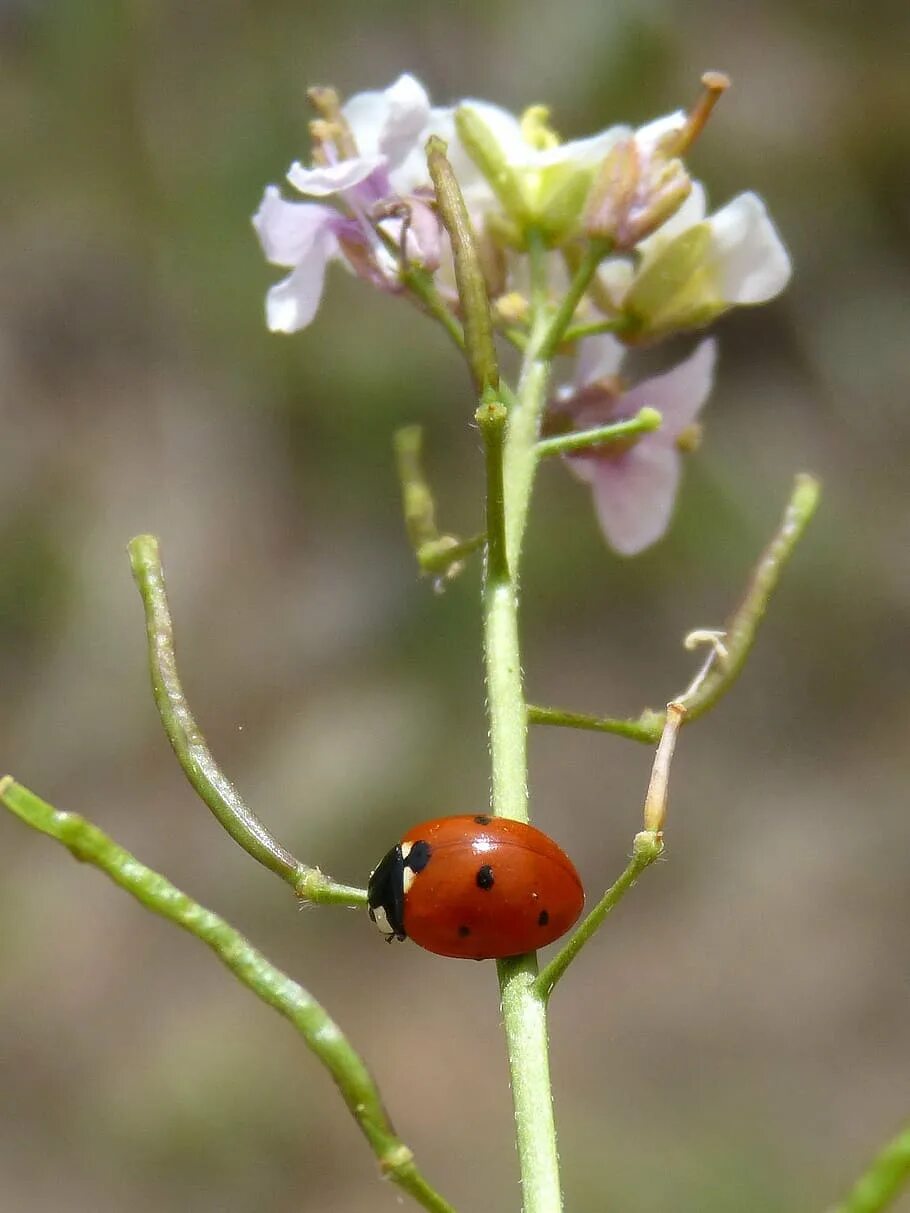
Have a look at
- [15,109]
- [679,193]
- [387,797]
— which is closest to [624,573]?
[387,797]

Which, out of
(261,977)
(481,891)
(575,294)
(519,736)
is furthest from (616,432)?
(261,977)

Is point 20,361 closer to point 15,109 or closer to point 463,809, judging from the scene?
point 15,109

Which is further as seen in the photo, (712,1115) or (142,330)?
(142,330)

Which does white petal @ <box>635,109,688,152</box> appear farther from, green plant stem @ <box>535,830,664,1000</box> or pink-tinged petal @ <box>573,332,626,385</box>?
green plant stem @ <box>535,830,664,1000</box>

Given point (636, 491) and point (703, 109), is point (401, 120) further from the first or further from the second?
point (636, 491)

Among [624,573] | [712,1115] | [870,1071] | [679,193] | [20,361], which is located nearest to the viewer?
[679,193]

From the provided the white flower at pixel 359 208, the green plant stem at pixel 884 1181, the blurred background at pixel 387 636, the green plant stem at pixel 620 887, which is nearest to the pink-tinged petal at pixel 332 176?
the white flower at pixel 359 208

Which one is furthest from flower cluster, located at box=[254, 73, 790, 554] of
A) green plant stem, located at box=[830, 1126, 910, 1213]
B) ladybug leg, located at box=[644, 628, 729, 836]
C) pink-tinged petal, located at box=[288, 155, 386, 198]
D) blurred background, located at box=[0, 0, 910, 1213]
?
blurred background, located at box=[0, 0, 910, 1213]
